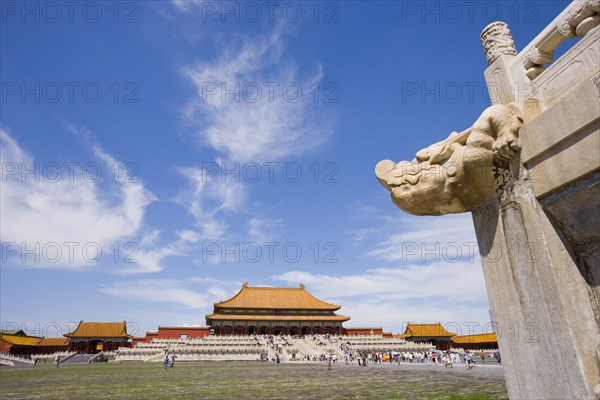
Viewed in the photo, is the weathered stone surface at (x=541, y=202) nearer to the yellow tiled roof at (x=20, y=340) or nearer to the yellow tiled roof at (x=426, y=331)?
the yellow tiled roof at (x=426, y=331)

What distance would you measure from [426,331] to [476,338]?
6.71 m

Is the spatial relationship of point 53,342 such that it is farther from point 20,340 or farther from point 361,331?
point 361,331

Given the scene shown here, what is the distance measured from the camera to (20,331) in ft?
207

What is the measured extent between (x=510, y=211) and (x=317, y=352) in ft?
141

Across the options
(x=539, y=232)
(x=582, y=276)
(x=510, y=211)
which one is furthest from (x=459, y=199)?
(x=582, y=276)

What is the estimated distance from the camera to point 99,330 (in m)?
55.2

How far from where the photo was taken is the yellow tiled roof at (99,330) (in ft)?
177

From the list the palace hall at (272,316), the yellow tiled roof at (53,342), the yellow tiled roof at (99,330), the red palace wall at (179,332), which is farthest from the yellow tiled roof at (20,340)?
the palace hall at (272,316)

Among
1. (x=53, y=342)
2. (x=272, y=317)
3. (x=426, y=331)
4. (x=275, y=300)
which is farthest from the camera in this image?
(x=275, y=300)

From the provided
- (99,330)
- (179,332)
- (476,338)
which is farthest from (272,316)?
(476,338)

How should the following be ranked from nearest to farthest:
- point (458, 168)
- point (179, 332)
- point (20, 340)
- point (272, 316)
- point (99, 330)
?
point (458, 168), point (179, 332), point (20, 340), point (99, 330), point (272, 316)

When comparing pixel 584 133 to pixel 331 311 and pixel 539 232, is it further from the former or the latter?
pixel 331 311

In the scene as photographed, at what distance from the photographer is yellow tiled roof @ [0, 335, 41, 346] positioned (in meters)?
51.7

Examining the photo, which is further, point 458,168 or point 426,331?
point 426,331
